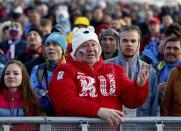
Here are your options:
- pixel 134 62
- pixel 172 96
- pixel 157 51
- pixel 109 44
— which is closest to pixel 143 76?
pixel 172 96

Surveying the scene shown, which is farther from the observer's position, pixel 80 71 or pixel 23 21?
pixel 23 21

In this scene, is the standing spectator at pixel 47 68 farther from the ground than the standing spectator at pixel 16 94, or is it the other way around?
the standing spectator at pixel 47 68

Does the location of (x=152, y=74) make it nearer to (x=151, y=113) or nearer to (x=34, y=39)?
(x=151, y=113)

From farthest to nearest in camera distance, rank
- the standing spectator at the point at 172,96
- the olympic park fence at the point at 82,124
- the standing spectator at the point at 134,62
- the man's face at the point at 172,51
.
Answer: the man's face at the point at 172,51
the standing spectator at the point at 134,62
the standing spectator at the point at 172,96
the olympic park fence at the point at 82,124

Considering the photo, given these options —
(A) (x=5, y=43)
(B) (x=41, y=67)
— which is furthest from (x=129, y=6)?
(B) (x=41, y=67)

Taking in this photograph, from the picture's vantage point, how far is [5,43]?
42.3ft

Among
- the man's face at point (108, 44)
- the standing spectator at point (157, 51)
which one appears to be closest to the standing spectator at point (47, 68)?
the man's face at point (108, 44)

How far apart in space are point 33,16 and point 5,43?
323 centimetres

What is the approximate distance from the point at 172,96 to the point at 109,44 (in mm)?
2157

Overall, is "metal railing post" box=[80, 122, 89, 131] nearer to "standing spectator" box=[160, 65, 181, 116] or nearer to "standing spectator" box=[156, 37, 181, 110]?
"standing spectator" box=[160, 65, 181, 116]

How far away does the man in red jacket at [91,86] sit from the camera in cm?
634

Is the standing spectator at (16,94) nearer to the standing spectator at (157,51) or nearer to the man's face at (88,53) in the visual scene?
the man's face at (88,53)

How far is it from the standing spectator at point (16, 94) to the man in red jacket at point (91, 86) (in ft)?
1.25

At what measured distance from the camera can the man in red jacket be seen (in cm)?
634
